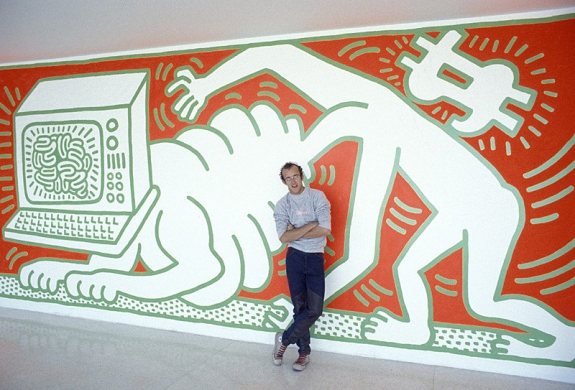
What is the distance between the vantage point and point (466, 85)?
324 cm

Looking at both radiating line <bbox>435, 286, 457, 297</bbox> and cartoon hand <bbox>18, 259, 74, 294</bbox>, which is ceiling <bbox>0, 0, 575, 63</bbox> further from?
cartoon hand <bbox>18, 259, 74, 294</bbox>

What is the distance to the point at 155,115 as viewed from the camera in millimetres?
4152

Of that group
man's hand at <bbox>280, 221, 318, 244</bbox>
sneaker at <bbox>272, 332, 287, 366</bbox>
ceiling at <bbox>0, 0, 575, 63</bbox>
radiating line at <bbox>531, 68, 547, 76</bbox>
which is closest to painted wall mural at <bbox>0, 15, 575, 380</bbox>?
radiating line at <bbox>531, 68, 547, 76</bbox>

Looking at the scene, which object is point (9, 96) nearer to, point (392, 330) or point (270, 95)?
point (270, 95)

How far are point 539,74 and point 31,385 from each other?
419 cm

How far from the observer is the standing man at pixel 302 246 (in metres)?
3.30

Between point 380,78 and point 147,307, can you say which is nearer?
point 380,78

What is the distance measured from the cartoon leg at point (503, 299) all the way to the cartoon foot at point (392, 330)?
1.44ft

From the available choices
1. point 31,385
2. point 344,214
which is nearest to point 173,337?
point 31,385

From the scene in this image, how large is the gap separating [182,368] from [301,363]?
918mm

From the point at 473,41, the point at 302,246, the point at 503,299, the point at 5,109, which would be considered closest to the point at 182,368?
the point at 302,246

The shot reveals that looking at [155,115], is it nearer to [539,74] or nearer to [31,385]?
[31,385]

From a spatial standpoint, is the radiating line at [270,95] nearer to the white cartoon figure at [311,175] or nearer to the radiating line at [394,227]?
the white cartoon figure at [311,175]

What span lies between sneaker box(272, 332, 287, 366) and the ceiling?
2.49 m
